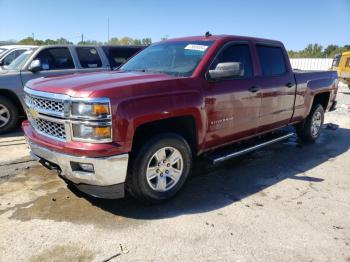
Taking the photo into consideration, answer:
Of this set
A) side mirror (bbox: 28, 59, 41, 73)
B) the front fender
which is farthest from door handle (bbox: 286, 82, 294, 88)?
side mirror (bbox: 28, 59, 41, 73)

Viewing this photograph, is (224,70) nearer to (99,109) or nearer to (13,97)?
(99,109)

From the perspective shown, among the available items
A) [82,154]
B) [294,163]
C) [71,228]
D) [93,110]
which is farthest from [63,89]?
[294,163]

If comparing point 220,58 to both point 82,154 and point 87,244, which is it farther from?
point 87,244

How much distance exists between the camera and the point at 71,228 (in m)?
3.39

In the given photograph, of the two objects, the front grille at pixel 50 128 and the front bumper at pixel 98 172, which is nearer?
the front bumper at pixel 98 172

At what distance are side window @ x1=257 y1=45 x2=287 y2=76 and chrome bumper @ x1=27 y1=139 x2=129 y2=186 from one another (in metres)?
2.79

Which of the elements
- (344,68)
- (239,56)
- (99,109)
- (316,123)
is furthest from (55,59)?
(344,68)

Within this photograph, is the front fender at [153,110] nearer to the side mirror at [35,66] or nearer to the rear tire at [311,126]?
the rear tire at [311,126]

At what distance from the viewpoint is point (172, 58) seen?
4.59 m

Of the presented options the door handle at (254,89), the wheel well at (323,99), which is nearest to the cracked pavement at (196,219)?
the door handle at (254,89)

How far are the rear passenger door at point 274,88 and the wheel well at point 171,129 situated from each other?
4.66ft

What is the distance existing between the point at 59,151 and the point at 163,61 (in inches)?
76.6

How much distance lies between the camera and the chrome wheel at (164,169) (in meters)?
3.76

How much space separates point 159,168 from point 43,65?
202 inches
